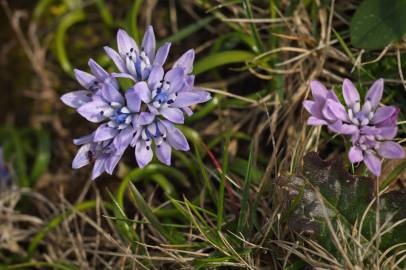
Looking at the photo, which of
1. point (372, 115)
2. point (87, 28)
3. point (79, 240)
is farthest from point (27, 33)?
point (372, 115)

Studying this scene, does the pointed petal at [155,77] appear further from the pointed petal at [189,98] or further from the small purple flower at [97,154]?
the small purple flower at [97,154]

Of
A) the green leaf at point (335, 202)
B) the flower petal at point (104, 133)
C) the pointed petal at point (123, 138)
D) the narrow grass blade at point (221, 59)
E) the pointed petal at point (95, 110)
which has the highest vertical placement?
the pointed petal at point (95, 110)

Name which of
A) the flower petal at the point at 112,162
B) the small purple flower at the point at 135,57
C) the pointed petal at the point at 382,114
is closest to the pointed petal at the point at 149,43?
the small purple flower at the point at 135,57

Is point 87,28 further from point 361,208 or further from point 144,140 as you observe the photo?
point 361,208

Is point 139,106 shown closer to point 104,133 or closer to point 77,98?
point 104,133

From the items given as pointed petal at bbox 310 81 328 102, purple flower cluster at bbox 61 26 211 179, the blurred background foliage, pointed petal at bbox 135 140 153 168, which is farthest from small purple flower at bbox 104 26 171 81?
pointed petal at bbox 310 81 328 102

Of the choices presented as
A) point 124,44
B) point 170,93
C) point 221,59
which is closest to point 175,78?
point 170,93
